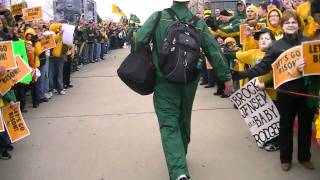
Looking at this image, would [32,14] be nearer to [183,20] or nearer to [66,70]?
[66,70]

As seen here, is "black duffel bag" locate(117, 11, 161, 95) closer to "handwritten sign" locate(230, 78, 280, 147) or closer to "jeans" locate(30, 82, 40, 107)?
"handwritten sign" locate(230, 78, 280, 147)

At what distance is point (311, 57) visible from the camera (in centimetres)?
448

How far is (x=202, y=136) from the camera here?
662 centimetres

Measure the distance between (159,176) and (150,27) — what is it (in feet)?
5.45

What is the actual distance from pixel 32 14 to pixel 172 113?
24.2ft

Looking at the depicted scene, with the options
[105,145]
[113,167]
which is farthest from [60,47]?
[113,167]

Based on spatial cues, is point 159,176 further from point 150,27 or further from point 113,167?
point 150,27

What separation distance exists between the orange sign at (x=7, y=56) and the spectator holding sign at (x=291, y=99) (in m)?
2.82

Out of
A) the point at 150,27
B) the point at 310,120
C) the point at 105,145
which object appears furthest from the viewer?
the point at 105,145

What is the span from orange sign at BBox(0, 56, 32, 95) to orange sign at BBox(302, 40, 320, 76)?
12.0 ft

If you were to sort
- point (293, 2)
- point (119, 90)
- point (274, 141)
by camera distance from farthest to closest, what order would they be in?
point (119, 90) → point (293, 2) → point (274, 141)

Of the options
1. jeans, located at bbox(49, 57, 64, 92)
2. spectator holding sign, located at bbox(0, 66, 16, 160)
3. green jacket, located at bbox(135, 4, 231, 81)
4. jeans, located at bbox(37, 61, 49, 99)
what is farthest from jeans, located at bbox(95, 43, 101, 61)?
green jacket, located at bbox(135, 4, 231, 81)

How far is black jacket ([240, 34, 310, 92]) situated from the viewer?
4.79 metres

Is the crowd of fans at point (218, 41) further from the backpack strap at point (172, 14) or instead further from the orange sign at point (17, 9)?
the backpack strap at point (172, 14)
